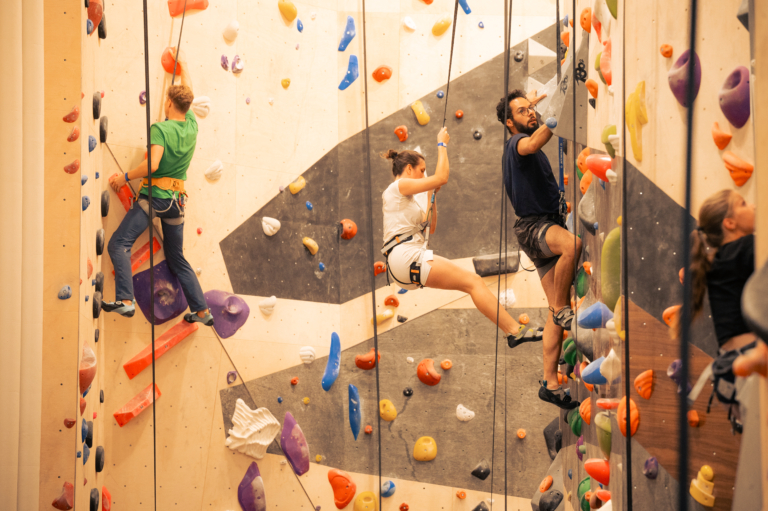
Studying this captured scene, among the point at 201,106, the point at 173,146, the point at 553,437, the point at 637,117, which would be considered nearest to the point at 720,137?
the point at 637,117

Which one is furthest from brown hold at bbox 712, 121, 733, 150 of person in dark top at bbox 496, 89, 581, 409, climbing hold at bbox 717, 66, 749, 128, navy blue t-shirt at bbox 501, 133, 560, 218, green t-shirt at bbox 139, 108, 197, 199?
green t-shirt at bbox 139, 108, 197, 199

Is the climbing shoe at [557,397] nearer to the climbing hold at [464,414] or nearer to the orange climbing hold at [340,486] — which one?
the climbing hold at [464,414]

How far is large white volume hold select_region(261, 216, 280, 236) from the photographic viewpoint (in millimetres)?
3365

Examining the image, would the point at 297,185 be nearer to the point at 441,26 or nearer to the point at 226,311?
the point at 226,311

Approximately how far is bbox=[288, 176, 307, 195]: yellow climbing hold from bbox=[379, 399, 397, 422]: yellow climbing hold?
134 centimetres

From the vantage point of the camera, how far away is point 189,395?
3133mm

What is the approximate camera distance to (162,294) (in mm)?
3086

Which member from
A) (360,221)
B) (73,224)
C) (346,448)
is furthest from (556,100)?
(346,448)

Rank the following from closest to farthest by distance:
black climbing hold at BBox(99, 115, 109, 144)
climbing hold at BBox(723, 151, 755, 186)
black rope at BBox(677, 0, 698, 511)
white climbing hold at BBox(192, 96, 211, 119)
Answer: climbing hold at BBox(723, 151, 755, 186) < black rope at BBox(677, 0, 698, 511) < black climbing hold at BBox(99, 115, 109, 144) < white climbing hold at BBox(192, 96, 211, 119)

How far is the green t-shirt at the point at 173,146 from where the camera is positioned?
2.91 m

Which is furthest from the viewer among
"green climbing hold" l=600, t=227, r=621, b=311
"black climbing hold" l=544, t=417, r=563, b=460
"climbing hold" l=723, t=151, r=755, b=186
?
"black climbing hold" l=544, t=417, r=563, b=460

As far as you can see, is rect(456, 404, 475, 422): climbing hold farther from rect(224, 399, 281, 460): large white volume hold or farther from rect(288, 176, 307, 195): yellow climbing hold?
rect(288, 176, 307, 195): yellow climbing hold

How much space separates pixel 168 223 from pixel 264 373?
0.98 m

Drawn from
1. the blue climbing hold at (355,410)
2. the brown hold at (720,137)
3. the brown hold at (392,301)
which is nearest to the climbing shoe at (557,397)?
the brown hold at (392,301)
